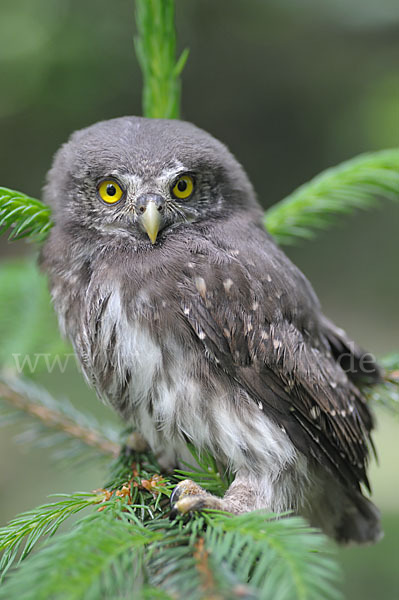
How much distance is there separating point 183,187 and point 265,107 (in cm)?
546

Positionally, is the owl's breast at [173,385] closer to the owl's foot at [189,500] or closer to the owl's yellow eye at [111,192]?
the owl's foot at [189,500]

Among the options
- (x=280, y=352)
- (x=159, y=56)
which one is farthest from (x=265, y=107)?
(x=280, y=352)

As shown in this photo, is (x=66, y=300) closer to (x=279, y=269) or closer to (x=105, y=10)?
(x=279, y=269)

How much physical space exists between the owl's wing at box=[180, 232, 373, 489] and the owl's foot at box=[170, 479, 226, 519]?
0.42m

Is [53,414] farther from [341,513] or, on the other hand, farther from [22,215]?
[341,513]

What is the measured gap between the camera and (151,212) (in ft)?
6.79

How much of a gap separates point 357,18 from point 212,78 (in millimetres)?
2143

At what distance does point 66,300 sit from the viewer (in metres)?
2.21

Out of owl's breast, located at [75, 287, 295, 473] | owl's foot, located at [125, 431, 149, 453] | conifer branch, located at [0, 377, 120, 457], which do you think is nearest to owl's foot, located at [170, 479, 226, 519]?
owl's breast, located at [75, 287, 295, 473]

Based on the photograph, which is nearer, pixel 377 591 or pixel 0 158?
pixel 377 591

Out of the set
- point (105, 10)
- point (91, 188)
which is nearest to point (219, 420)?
point (91, 188)

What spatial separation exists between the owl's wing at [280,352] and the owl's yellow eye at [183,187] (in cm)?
35

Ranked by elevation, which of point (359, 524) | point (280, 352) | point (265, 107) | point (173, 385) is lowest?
point (359, 524)

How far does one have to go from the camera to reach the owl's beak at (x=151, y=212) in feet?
6.81
